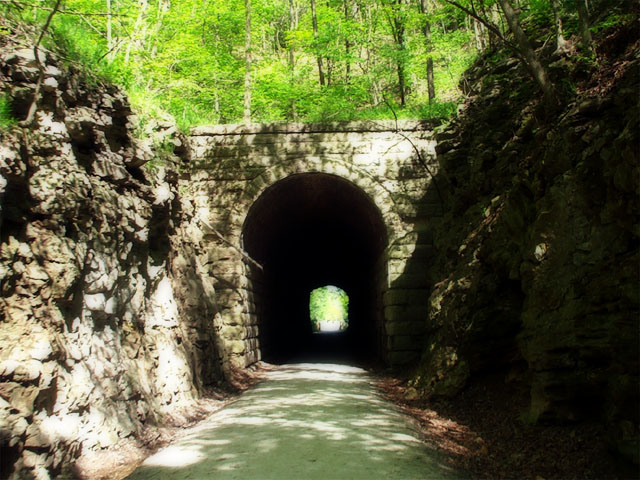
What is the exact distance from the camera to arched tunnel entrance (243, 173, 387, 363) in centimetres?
1112

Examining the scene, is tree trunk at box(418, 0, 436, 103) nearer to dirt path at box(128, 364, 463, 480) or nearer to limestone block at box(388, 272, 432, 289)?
limestone block at box(388, 272, 432, 289)

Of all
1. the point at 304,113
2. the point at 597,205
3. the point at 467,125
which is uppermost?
the point at 304,113

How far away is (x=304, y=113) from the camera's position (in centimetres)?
1698

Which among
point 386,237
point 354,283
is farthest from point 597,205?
point 354,283

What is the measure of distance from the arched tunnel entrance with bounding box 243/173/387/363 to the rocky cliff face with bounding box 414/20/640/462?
3.71 meters

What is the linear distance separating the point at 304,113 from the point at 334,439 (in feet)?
45.6

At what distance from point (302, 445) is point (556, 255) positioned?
3.30 meters

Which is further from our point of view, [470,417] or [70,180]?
[470,417]

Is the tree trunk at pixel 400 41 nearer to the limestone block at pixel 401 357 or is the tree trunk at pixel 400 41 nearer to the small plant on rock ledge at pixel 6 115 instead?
the limestone block at pixel 401 357

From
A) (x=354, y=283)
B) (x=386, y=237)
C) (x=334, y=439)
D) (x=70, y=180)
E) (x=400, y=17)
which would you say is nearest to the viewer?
(x=70, y=180)

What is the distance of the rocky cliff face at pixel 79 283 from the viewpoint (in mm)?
3617

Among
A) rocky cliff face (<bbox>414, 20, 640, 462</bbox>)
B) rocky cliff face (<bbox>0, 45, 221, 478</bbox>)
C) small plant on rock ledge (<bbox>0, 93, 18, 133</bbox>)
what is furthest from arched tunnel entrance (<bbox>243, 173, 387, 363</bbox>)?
small plant on rock ledge (<bbox>0, 93, 18, 133</bbox>)

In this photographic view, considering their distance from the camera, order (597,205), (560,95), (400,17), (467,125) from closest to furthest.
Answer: (597,205)
(560,95)
(467,125)
(400,17)

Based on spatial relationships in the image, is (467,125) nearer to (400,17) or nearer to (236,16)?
(400,17)
